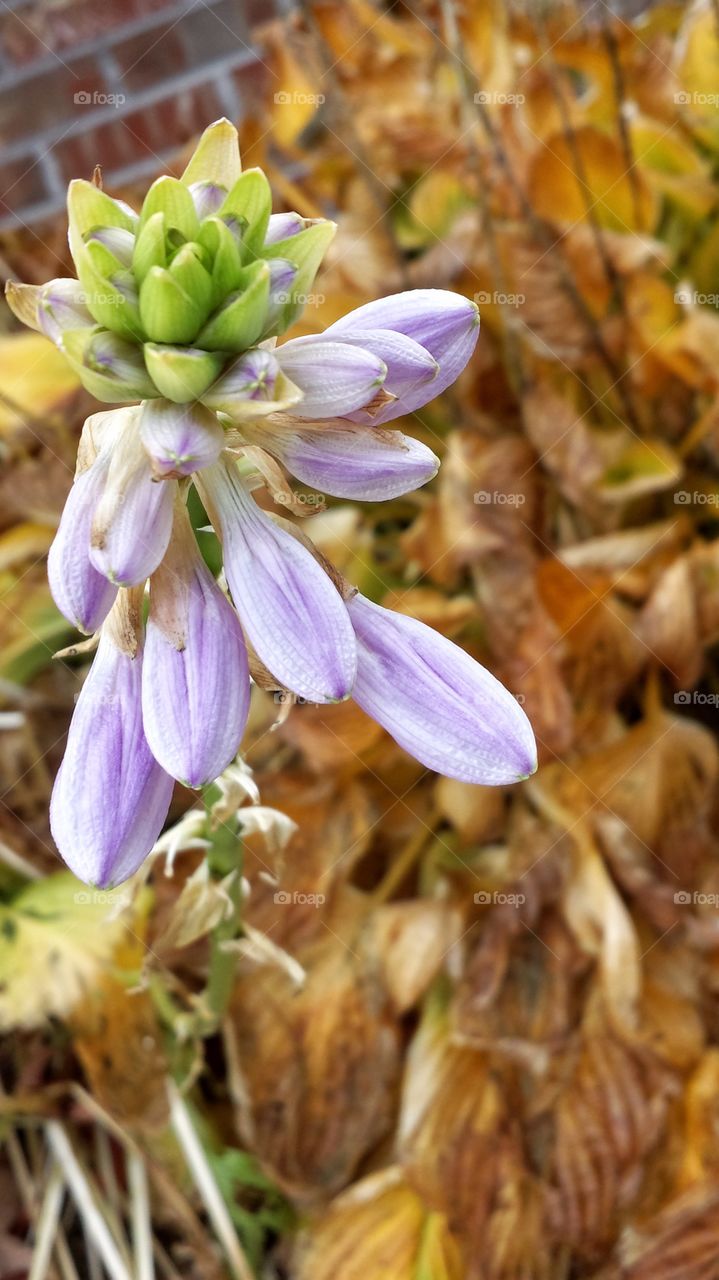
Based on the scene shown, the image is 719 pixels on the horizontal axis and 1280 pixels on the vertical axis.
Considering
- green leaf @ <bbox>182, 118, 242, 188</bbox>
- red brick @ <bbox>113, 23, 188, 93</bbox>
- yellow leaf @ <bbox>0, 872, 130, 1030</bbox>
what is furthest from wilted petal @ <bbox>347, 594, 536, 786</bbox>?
red brick @ <bbox>113, 23, 188, 93</bbox>

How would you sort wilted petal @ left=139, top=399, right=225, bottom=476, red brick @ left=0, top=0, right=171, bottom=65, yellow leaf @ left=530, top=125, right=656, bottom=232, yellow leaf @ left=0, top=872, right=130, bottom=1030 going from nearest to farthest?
wilted petal @ left=139, top=399, right=225, bottom=476
yellow leaf @ left=0, top=872, right=130, bottom=1030
yellow leaf @ left=530, top=125, right=656, bottom=232
red brick @ left=0, top=0, right=171, bottom=65

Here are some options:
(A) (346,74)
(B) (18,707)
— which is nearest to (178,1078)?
(B) (18,707)

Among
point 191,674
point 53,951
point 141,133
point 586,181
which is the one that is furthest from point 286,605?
point 141,133

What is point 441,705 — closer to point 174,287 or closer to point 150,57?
point 174,287

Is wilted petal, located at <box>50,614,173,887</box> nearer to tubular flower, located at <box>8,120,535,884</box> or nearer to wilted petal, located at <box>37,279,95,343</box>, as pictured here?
tubular flower, located at <box>8,120,535,884</box>

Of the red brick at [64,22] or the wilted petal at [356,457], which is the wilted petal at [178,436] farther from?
the red brick at [64,22]

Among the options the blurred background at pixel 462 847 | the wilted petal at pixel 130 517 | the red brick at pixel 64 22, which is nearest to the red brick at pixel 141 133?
the red brick at pixel 64 22
